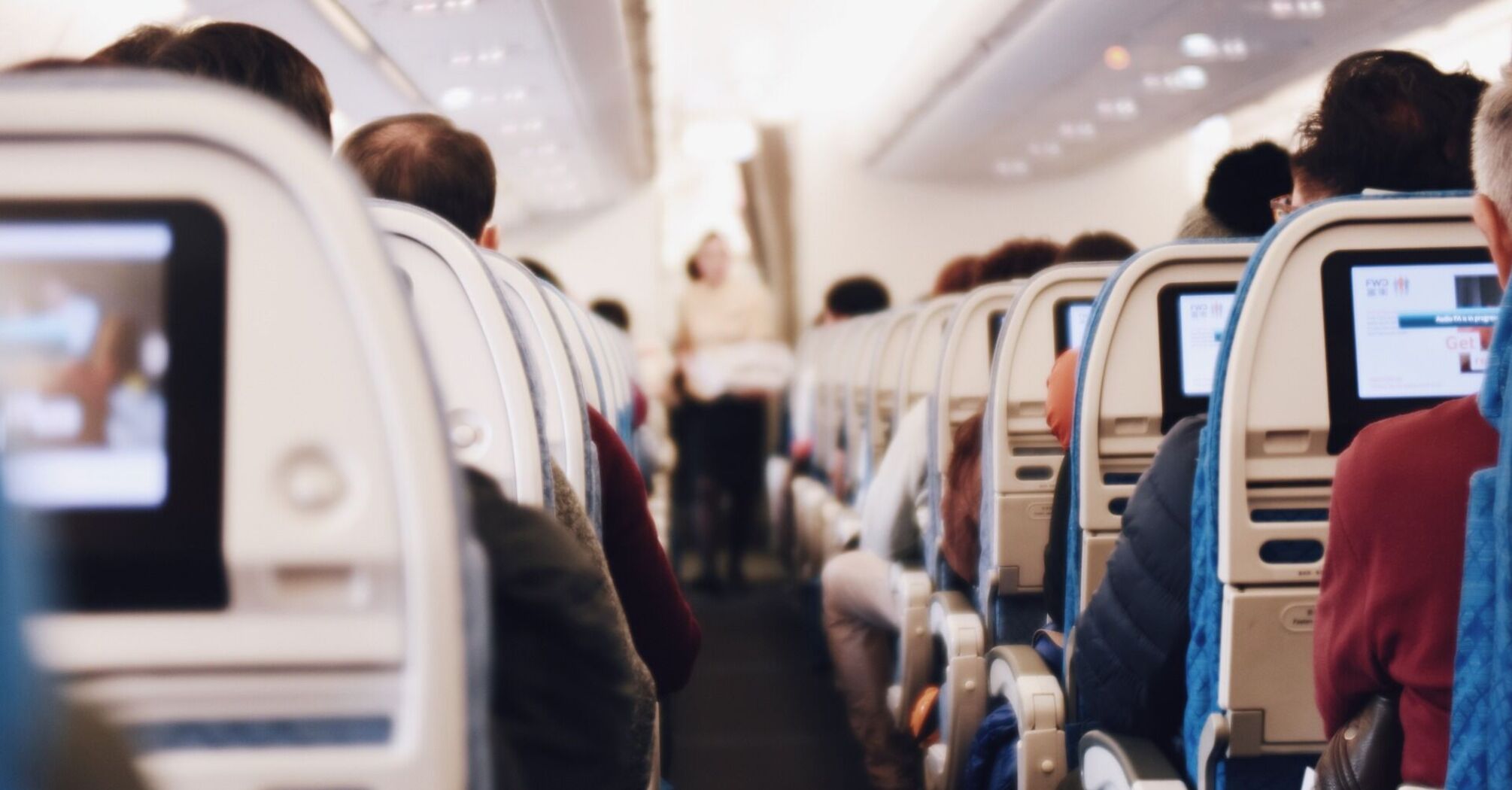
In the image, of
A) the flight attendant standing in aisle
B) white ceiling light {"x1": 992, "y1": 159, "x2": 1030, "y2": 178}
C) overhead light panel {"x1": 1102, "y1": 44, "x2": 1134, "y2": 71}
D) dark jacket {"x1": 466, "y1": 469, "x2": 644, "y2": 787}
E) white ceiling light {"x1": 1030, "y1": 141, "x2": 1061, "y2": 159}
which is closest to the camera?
dark jacket {"x1": 466, "y1": 469, "x2": 644, "y2": 787}

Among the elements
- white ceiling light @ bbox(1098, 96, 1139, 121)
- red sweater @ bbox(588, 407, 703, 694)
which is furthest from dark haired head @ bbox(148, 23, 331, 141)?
white ceiling light @ bbox(1098, 96, 1139, 121)

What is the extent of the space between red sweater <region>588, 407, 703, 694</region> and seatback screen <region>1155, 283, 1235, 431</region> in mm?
952

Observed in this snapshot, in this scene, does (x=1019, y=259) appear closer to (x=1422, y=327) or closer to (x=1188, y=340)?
(x=1188, y=340)

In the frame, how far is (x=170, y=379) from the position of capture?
831 mm

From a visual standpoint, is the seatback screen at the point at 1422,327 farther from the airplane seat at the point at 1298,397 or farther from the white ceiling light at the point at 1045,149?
the white ceiling light at the point at 1045,149

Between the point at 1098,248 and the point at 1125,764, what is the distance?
1.87m

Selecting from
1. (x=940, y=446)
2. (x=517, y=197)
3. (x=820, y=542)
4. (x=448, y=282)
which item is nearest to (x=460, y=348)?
(x=448, y=282)

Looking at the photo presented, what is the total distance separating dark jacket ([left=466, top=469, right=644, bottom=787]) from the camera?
102 centimetres

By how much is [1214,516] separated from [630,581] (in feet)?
2.86

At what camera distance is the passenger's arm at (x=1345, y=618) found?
143cm

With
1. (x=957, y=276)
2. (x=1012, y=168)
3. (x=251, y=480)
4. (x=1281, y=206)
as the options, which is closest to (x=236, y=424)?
(x=251, y=480)

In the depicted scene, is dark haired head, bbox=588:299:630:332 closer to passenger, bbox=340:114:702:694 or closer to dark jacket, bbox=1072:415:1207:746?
passenger, bbox=340:114:702:694

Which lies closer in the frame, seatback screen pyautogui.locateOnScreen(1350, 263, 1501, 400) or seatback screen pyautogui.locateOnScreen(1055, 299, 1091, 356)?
seatback screen pyautogui.locateOnScreen(1350, 263, 1501, 400)

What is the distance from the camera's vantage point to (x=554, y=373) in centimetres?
190
